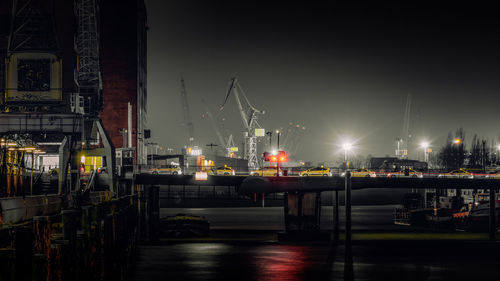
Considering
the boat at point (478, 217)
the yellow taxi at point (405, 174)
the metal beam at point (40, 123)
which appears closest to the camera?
the metal beam at point (40, 123)

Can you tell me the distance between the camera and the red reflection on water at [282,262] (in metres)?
57.9

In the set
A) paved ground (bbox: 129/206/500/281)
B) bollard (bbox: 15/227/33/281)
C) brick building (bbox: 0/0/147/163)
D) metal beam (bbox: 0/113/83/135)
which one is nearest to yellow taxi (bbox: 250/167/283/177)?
paved ground (bbox: 129/206/500/281)

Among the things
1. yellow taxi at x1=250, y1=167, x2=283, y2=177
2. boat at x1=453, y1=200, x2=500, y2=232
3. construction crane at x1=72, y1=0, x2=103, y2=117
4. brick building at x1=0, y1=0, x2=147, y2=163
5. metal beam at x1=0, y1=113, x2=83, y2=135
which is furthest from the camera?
brick building at x1=0, y1=0, x2=147, y2=163

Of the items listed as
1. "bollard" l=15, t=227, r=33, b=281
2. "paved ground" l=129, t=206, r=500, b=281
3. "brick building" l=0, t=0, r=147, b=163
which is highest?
"brick building" l=0, t=0, r=147, b=163

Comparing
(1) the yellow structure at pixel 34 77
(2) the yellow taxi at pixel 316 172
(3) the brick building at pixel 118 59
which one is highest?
(3) the brick building at pixel 118 59

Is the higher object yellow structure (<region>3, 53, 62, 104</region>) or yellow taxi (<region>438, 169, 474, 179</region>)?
yellow structure (<region>3, 53, 62, 104</region>)

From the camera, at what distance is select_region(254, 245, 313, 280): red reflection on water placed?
190 feet

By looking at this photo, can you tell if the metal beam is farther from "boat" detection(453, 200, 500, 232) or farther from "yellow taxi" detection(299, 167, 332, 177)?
"boat" detection(453, 200, 500, 232)

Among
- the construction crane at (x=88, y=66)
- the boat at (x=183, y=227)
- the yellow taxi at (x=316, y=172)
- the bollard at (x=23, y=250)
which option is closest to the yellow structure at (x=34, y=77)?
the construction crane at (x=88, y=66)

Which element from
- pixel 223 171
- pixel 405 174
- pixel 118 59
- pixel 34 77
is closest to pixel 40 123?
pixel 34 77

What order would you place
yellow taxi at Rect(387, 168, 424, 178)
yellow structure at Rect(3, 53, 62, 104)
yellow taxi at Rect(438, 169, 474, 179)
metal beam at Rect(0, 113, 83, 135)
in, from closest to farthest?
metal beam at Rect(0, 113, 83, 135)
yellow structure at Rect(3, 53, 62, 104)
yellow taxi at Rect(387, 168, 424, 178)
yellow taxi at Rect(438, 169, 474, 179)

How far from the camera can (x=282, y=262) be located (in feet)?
218

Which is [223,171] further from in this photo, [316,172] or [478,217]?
[478,217]

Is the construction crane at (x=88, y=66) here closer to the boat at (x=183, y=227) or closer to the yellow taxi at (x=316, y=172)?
the boat at (x=183, y=227)
